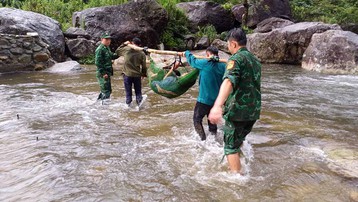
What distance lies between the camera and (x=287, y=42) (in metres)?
15.2

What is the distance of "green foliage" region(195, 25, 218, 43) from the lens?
1934cm

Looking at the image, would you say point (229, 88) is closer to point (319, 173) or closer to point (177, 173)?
point (177, 173)

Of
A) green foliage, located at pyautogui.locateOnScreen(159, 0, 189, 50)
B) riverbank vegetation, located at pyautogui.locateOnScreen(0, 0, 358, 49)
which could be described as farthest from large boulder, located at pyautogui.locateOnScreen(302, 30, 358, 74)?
green foliage, located at pyautogui.locateOnScreen(159, 0, 189, 50)

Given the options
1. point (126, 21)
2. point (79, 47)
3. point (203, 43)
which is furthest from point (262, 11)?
point (79, 47)

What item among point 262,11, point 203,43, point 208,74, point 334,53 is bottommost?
point 334,53

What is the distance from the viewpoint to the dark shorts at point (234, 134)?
369cm

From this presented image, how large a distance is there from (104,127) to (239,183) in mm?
2970

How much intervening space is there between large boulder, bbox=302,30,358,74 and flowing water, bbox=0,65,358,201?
4865 mm

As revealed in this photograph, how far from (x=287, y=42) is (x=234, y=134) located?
12.7 metres

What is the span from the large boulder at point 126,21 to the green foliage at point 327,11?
44.6ft

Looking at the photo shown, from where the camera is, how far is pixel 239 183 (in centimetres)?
371

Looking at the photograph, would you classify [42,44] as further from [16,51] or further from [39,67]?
[16,51]

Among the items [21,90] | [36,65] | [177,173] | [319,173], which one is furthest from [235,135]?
[36,65]

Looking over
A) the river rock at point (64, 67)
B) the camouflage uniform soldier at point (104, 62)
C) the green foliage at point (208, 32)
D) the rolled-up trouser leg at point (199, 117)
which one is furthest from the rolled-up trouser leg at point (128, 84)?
the green foliage at point (208, 32)
